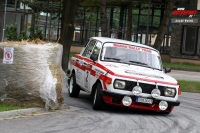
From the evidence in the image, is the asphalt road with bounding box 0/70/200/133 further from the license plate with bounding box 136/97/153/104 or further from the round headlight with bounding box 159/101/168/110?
the license plate with bounding box 136/97/153/104

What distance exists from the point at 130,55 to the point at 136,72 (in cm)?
127

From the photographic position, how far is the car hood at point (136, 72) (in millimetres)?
12641

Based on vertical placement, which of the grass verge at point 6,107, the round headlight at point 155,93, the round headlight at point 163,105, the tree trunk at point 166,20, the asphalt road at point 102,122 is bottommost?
the asphalt road at point 102,122

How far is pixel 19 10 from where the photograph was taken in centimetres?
5719

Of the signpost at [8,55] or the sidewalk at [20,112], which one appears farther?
the signpost at [8,55]

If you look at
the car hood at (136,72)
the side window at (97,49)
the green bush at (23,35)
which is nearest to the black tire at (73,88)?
the side window at (97,49)

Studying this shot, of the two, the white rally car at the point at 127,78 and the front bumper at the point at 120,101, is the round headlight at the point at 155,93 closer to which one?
the white rally car at the point at 127,78

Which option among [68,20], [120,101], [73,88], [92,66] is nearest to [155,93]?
[120,101]

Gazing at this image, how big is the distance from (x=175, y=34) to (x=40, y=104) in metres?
35.2

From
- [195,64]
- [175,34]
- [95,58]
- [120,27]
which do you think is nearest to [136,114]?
[95,58]

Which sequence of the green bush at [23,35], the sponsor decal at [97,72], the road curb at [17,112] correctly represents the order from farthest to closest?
the green bush at [23,35]
the sponsor decal at [97,72]
the road curb at [17,112]

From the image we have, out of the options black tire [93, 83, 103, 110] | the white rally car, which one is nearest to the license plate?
the white rally car

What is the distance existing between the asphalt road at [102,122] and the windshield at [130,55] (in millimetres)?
1234

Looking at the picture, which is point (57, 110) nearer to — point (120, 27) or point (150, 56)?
point (150, 56)
